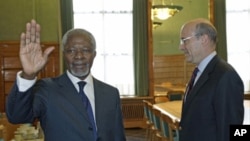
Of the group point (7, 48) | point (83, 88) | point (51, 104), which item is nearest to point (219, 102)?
point (83, 88)

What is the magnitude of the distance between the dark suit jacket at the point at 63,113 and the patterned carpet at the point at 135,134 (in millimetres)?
5468

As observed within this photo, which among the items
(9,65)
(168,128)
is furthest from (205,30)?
(9,65)

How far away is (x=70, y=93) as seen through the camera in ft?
6.40

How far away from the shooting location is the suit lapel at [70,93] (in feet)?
6.26

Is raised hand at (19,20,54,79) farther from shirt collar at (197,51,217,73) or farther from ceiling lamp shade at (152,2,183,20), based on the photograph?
ceiling lamp shade at (152,2,183,20)

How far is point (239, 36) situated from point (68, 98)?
8.07 metres

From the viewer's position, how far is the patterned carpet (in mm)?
7467

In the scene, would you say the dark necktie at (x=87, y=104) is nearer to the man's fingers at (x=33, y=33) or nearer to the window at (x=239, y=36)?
the man's fingers at (x=33, y=33)

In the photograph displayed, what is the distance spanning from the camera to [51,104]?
1.87 meters

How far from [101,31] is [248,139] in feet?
23.2

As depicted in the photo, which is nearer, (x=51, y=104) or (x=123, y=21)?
(x=51, y=104)

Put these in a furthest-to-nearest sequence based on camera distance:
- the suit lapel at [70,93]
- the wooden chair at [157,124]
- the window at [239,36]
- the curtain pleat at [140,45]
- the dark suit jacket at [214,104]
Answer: the window at [239,36] < the curtain pleat at [140,45] < the wooden chair at [157,124] < the dark suit jacket at [214,104] < the suit lapel at [70,93]

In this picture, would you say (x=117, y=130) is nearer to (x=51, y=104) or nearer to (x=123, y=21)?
(x=51, y=104)

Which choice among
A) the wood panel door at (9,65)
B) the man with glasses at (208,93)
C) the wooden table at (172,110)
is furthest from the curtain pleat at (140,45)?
the man with glasses at (208,93)
